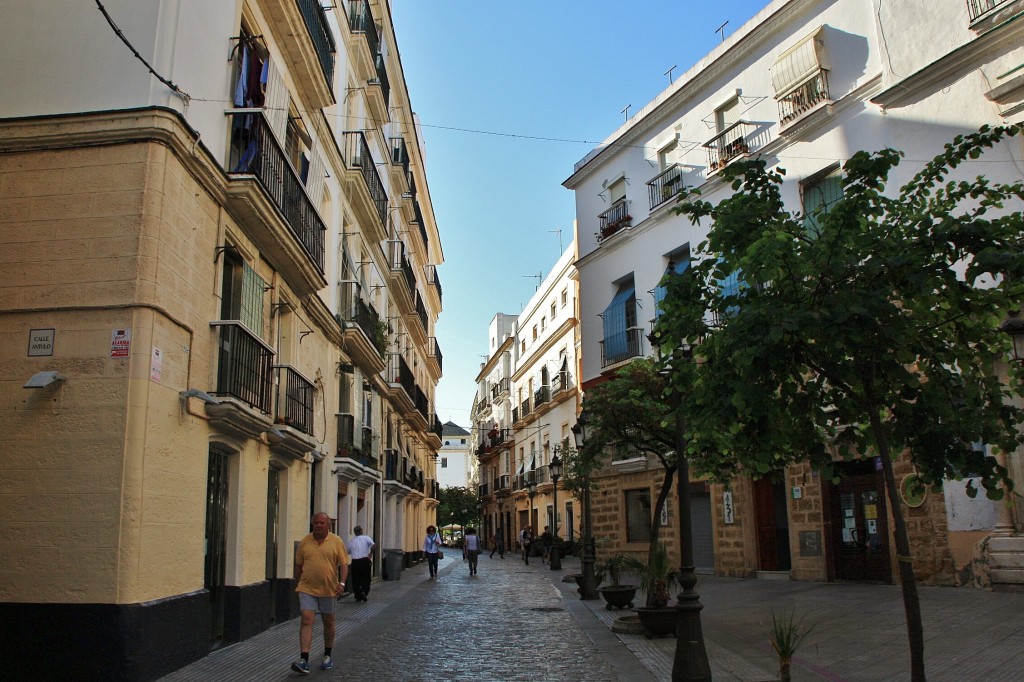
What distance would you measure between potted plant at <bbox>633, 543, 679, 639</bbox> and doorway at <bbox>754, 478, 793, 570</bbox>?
30.8 feet

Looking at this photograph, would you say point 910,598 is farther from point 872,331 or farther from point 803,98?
point 803,98

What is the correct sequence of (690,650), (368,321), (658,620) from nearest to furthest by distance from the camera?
(690,650), (658,620), (368,321)

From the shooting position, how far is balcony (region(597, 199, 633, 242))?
81.4 ft

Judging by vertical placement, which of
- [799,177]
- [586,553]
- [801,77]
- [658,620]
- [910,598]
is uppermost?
[801,77]

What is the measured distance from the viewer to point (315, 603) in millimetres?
8648

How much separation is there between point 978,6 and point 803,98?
458 centimetres

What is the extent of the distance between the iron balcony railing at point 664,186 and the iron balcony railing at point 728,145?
106 cm

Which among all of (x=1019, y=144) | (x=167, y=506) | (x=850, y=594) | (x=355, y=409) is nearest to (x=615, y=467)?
(x=355, y=409)

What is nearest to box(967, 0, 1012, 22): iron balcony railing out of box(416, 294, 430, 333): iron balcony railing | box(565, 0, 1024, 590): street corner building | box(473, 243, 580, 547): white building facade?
box(565, 0, 1024, 590): street corner building

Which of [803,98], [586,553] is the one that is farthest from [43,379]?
[803,98]

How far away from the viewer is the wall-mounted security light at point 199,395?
897 cm

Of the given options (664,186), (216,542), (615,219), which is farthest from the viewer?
(615,219)

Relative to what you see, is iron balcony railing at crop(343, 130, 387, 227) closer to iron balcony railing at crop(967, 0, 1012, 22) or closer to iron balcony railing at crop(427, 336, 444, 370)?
iron balcony railing at crop(967, 0, 1012, 22)

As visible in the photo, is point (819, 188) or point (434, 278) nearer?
point (819, 188)
